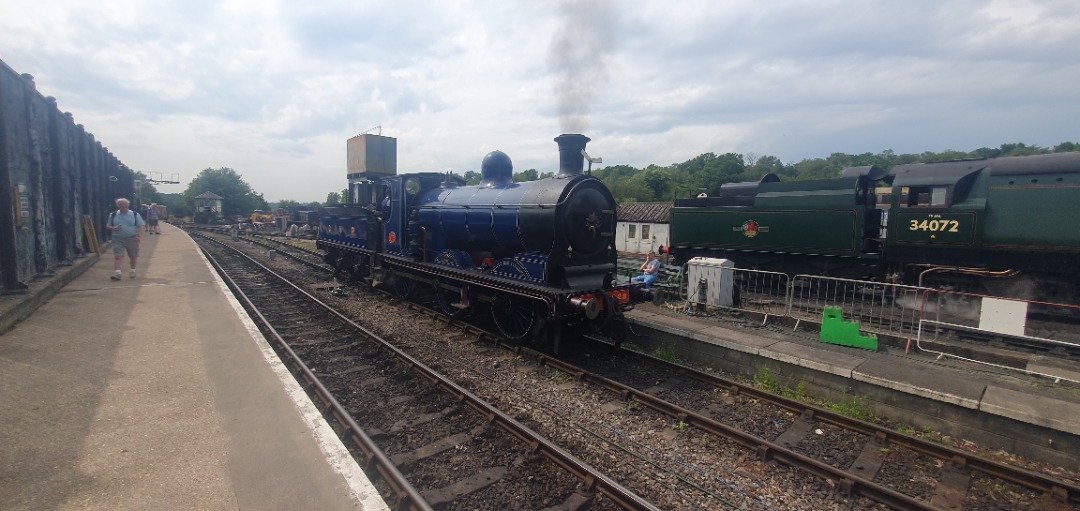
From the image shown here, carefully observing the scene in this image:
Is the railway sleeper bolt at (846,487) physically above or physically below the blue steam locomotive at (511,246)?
below

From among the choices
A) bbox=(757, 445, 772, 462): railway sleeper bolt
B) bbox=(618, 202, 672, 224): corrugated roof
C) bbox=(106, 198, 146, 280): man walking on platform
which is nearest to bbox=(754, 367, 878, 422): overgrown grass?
bbox=(757, 445, 772, 462): railway sleeper bolt

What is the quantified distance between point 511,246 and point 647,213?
62.8 ft

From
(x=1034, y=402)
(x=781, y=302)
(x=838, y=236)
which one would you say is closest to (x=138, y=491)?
(x=1034, y=402)

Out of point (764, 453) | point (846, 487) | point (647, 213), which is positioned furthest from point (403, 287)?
point (647, 213)

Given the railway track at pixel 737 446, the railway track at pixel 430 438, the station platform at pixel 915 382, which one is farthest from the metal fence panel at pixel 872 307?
the railway track at pixel 430 438

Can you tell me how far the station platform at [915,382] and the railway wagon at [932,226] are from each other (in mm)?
3099

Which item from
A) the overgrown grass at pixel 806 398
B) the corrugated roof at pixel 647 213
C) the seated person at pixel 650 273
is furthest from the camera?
the corrugated roof at pixel 647 213

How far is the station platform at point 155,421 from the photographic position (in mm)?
3586

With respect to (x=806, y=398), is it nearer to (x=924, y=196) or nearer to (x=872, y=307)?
(x=872, y=307)

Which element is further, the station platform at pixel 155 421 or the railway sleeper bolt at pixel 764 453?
the railway sleeper bolt at pixel 764 453

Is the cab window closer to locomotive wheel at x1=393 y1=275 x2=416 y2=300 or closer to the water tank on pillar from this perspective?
the water tank on pillar

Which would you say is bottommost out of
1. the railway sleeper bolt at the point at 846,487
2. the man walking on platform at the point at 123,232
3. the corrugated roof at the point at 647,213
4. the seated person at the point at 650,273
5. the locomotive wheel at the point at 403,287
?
the railway sleeper bolt at the point at 846,487

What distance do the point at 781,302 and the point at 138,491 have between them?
38.4ft

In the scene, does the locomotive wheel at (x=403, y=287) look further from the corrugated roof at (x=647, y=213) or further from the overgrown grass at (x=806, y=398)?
the corrugated roof at (x=647, y=213)
